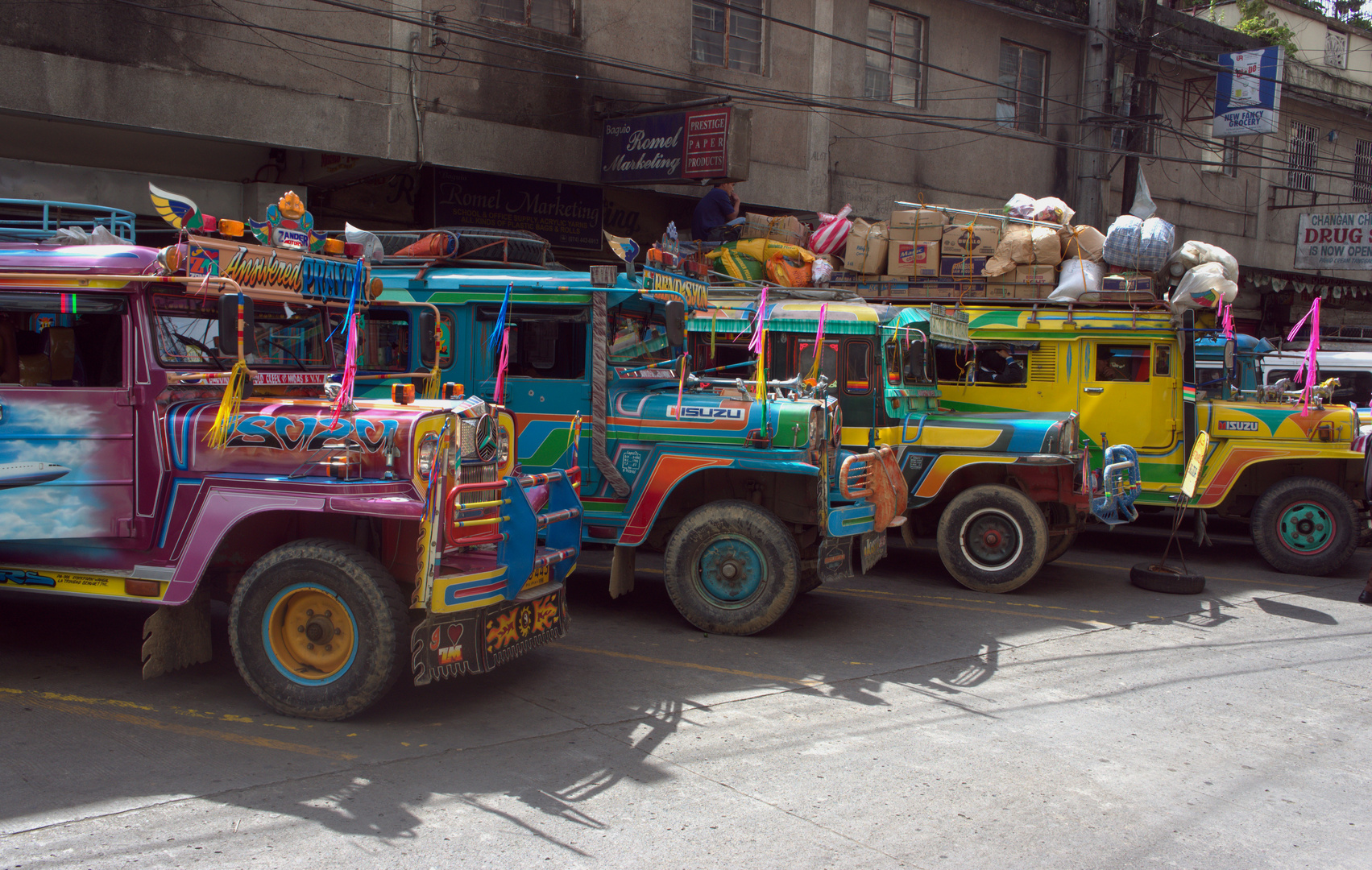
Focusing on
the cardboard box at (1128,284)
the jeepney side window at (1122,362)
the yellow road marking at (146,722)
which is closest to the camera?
the yellow road marking at (146,722)

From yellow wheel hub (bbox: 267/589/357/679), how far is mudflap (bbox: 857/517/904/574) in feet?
13.4

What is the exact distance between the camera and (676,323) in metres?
8.20

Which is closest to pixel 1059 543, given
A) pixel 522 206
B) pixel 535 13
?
pixel 522 206

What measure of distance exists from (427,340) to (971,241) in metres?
7.01

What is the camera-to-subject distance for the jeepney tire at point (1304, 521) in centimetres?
1060

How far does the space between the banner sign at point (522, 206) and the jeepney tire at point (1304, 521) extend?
10529 millimetres

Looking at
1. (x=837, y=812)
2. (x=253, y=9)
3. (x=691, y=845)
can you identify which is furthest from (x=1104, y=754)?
(x=253, y=9)

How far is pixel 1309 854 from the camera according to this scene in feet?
14.4

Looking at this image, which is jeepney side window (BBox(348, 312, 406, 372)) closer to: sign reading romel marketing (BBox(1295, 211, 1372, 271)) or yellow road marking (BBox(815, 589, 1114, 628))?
yellow road marking (BBox(815, 589, 1114, 628))

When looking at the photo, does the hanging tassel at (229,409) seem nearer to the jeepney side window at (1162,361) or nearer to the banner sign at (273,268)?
the banner sign at (273,268)

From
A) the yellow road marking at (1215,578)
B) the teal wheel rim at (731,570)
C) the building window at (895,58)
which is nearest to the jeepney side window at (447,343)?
the teal wheel rim at (731,570)

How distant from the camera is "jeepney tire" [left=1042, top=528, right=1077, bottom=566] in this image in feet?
33.4

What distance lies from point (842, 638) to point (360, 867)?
455 centimetres

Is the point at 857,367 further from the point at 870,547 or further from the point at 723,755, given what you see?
the point at 723,755
